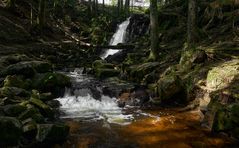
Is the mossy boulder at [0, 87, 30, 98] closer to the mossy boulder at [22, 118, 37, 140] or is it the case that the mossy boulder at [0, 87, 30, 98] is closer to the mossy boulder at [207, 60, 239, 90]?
the mossy boulder at [22, 118, 37, 140]

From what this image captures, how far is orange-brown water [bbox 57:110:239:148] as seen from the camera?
10.3 meters

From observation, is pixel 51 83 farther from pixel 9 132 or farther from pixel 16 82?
pixel 9 132

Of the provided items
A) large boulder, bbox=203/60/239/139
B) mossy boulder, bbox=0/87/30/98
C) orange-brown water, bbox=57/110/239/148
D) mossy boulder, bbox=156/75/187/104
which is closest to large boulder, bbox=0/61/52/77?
mossy boulder, bbox=0/87/30/98

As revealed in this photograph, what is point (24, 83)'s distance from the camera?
1506cm

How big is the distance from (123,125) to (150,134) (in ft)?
4.41

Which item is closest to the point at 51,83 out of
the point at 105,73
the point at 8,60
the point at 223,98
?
the point at 8,60

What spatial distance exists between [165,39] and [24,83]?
42.3 ft

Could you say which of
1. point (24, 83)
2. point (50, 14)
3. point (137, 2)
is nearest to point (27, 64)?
point (24, 83)

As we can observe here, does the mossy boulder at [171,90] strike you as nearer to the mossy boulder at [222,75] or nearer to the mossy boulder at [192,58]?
the mossy boulder at [222,75]

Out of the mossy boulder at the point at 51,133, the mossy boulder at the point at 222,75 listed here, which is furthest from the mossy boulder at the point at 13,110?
the mossy boulder at the point at 222,75

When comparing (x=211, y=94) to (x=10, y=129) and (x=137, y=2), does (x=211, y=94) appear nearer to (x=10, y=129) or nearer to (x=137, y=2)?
(x=10, y=129)

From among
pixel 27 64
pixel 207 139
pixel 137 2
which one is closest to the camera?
pixel 207 139

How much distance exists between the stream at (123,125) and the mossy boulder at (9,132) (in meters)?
1.40

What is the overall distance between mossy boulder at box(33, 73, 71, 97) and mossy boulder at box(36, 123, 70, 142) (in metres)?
5.83
